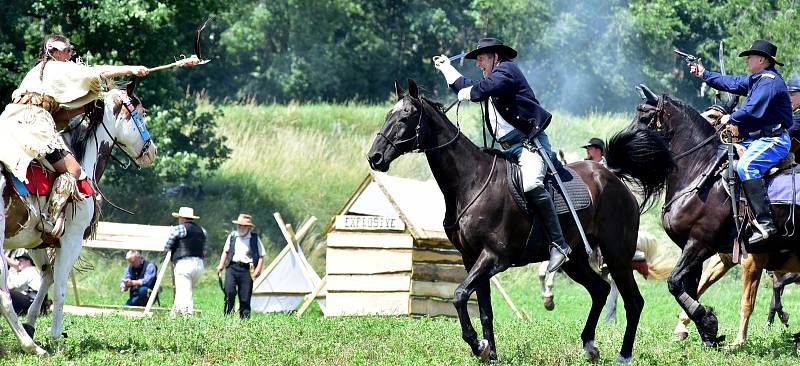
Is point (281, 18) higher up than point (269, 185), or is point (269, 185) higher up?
point (281, 18)

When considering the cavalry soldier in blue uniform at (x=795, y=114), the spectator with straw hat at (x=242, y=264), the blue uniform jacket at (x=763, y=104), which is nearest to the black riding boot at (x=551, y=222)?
the blue uniform jacket at (x=763, y=104)

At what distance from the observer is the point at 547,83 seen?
151ft

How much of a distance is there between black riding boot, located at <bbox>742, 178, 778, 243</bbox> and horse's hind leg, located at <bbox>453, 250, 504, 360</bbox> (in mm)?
2888

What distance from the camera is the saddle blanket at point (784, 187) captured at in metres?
11.5

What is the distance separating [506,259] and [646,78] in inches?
1428

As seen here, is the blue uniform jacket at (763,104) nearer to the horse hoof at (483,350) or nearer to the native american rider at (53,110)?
the horse hoof at (483,350)

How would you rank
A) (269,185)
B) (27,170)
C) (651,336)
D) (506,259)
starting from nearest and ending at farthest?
1. (27,170)
2. (506,259)
3. (651,336)
4. (269,185)

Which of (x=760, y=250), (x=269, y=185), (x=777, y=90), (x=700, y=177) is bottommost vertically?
(x=269, y=185)

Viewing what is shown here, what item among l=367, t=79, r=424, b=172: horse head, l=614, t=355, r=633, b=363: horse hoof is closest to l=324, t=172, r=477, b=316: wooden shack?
l=614, t=355, r=633, b=363: horse hoof

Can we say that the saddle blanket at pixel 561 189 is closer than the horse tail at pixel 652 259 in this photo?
Yes

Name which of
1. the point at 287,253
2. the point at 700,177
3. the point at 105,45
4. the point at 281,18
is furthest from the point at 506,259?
the point at 281,18

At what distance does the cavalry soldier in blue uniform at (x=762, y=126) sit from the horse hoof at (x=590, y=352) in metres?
1.97

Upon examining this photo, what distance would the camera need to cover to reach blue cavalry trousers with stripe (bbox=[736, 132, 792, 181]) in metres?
11.5

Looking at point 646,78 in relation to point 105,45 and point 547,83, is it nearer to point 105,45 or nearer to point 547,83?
point 547,83
